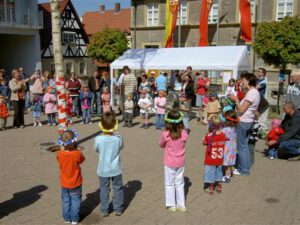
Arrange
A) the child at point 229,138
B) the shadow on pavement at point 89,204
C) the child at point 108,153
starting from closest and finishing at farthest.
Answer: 1. the child at point 108,153
2. the shadow on pavement at point 89,204
3. the child at point 229,138

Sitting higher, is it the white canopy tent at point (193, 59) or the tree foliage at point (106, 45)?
the tree foliage at point (106, 45)

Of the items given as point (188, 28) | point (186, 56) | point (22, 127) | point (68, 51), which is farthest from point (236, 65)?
point (68, 51)

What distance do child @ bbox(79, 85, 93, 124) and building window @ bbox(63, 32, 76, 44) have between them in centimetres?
2523

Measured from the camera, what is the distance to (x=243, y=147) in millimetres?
6566

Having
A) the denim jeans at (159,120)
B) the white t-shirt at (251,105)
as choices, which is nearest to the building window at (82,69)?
the denim jeans at (159,120)

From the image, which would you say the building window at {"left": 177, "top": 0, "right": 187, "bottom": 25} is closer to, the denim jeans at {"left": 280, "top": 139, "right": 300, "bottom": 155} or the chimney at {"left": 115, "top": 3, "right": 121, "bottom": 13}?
the denim jeans at {"left": 280, "top": 139, "right": 300, "bottom": 155}

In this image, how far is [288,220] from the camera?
477 cm

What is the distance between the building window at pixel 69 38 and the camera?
1404 inches

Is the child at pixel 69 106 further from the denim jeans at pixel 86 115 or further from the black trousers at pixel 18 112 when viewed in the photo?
the black trousers at pixel 18 112

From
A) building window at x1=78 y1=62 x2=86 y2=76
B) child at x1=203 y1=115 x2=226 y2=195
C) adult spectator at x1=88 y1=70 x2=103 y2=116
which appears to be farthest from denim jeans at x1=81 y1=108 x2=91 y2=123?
building window at x1=78 y1=62 x2=86 y2=76

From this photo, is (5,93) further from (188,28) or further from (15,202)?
(188,28)

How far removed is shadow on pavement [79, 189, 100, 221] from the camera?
4.93 metres

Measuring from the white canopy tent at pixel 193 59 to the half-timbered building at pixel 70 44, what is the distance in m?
17.1

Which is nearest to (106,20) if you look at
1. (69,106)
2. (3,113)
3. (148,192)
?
(69,106)
